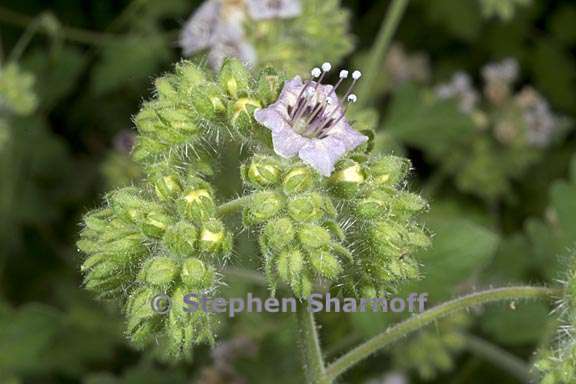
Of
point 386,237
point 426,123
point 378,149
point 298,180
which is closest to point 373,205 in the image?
point 386,237

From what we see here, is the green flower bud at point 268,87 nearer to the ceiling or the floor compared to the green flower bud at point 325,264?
nearer to the ceiling

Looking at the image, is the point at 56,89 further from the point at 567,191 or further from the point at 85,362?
the point at 567,191

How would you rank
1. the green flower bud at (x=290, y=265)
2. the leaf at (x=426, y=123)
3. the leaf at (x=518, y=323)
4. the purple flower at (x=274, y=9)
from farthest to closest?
the leaf at (x=426, y=123), the leaf at (x=518, y=323), the purple flower at (x=274, y=9), the green flower bud at (x=290, y=265)

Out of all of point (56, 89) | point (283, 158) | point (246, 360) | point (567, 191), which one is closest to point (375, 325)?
point (246, 360)

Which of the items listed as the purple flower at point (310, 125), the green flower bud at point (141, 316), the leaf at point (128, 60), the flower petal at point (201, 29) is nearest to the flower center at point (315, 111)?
the purple flower at point (310, 125)

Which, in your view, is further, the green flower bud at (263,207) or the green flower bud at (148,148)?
the green flower bud at (148,148)

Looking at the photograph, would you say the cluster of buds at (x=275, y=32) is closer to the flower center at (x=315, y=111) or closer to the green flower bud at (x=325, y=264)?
the flower center at (x=315, y=111)

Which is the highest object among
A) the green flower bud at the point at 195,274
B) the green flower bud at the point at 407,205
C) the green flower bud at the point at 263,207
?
the green flower bud at the point at 263,207
